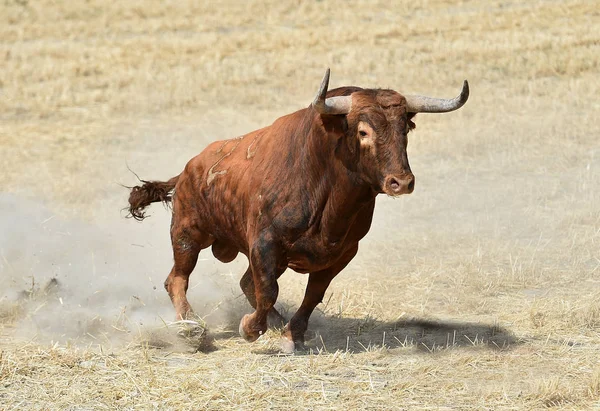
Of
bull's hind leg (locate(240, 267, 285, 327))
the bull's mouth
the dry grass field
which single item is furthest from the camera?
bull's hind leg (locate(240, 267, 285, 327))

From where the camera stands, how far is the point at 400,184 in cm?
707

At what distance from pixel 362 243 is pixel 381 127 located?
6046mm

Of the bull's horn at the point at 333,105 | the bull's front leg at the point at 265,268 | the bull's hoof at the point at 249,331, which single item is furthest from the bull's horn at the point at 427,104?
the bull's hoof at the point at 249,331

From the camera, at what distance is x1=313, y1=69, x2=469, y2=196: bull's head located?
717cm

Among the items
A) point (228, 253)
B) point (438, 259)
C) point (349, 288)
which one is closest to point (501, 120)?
point (438, 259)

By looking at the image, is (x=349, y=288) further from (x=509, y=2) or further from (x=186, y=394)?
(x=509, y=2)

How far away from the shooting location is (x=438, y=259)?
12.0 m

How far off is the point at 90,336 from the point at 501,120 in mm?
12379

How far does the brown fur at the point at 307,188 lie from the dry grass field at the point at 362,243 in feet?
2.33

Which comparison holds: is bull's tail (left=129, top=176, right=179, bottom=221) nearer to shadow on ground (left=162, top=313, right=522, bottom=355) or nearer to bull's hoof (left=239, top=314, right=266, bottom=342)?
shadow on ground (left=162, top=313, right=522, bottom=355)

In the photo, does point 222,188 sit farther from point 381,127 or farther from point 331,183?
point 381,127

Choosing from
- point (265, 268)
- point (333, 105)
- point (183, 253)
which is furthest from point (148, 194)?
point (333, 105)

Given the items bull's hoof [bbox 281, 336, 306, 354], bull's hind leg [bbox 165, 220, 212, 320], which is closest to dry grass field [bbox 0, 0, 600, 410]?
bull's hoof [bbox 281, 336, 306, 354]

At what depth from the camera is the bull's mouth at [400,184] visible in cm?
707
